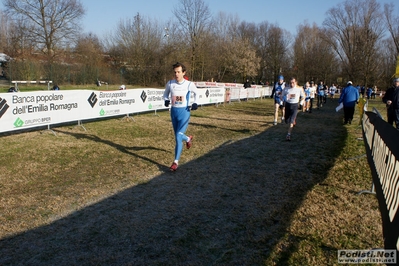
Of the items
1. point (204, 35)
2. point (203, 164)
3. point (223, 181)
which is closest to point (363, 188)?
point (223, 181)

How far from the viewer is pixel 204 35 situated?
4809cm

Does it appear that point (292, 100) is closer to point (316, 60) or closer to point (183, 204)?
point (183, 204)

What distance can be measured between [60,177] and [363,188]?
574 centimetres

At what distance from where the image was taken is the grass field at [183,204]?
3.59m

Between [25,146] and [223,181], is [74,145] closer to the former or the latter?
[25,146]

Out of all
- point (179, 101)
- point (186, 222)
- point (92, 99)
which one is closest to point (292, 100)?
point (179, 101)

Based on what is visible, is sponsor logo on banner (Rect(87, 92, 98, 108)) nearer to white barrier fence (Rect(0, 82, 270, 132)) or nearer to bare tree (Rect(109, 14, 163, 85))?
white barrier fence (Rect(0, 82, 270, 132))

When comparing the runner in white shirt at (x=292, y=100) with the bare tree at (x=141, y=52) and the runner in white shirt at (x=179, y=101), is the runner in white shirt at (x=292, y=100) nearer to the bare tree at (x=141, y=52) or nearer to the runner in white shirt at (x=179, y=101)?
the runner in white shirt at (x=179, y=101)

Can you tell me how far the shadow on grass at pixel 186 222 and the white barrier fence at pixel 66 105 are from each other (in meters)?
→ 5.84

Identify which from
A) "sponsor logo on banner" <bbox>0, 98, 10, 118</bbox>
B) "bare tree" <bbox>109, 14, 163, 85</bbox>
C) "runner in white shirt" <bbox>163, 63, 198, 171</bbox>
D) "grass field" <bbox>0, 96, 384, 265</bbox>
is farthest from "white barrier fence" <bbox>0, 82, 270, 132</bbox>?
"bare tree" <bbox>109, 14, 163, 85</bbox>

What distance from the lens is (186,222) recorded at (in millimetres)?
4328

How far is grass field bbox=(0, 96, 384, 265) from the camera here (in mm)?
3588

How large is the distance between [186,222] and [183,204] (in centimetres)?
64

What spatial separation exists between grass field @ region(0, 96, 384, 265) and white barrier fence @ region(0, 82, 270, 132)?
0.89 metres
